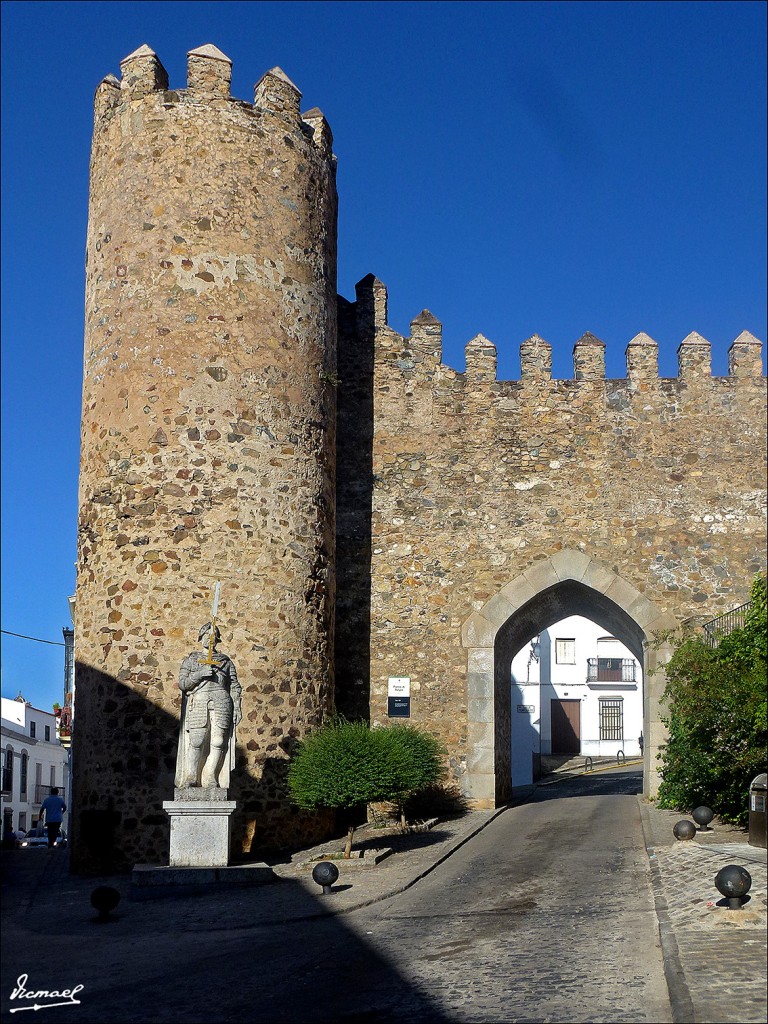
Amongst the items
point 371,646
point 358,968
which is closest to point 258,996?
point 358,968

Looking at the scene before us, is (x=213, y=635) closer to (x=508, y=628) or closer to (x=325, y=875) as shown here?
(x=325, y=875)

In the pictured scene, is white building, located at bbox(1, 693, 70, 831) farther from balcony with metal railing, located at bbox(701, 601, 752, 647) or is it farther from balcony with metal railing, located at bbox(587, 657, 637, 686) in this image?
balcony with metal railing, located at bbox(701, 601, 752, 647)

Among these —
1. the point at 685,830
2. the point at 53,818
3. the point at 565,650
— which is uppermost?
the point at 565,650

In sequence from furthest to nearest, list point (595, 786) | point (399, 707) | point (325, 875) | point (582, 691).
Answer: point (582, 691) → point (595, 786) → point (399, 707) → point (325, 875)

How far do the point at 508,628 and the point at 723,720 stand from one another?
4473 mm

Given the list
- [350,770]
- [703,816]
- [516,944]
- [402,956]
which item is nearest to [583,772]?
[703,816]

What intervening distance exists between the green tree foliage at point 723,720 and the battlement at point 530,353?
13.9 feet

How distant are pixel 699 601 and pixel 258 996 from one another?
10656 mm

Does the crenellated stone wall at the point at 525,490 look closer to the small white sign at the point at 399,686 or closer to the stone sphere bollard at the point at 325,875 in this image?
the small white sign at the point at 399,686

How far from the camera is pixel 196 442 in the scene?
13.3m

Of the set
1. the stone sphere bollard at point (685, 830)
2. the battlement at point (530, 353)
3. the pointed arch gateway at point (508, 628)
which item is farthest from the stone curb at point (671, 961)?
the battlement at point (530, 353)

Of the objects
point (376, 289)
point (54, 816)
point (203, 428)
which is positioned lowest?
point (54, 816)

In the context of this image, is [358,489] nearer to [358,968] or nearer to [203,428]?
[203,428]

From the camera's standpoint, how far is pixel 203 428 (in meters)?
13.4
